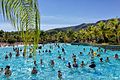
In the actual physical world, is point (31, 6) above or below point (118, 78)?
above

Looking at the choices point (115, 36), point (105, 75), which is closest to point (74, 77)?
point (105, 75)

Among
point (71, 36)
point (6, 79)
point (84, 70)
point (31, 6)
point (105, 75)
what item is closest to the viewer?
point (31, 6)

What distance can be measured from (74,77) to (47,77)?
251 cm

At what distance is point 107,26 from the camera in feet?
285

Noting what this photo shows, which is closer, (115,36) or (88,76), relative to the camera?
(88,76)

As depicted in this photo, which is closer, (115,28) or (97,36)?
(115,28)

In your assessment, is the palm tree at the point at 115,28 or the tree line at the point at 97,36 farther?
the tree line at the point at 97,36

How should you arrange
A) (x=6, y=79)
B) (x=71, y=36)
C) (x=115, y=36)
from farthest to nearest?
(x=71, y=36), (x=115, y=36), (x=6, y=79)

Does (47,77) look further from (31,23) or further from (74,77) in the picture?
(31,23)

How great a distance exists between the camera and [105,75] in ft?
78.7

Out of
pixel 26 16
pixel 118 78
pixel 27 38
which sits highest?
pixel 26 16

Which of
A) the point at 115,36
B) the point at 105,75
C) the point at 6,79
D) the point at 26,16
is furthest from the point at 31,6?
the point at 115,36

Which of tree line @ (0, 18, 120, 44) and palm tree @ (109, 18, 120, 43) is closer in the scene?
palm tree @ (109, 18, 120, 43)

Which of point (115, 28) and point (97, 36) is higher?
point (115, 28)
